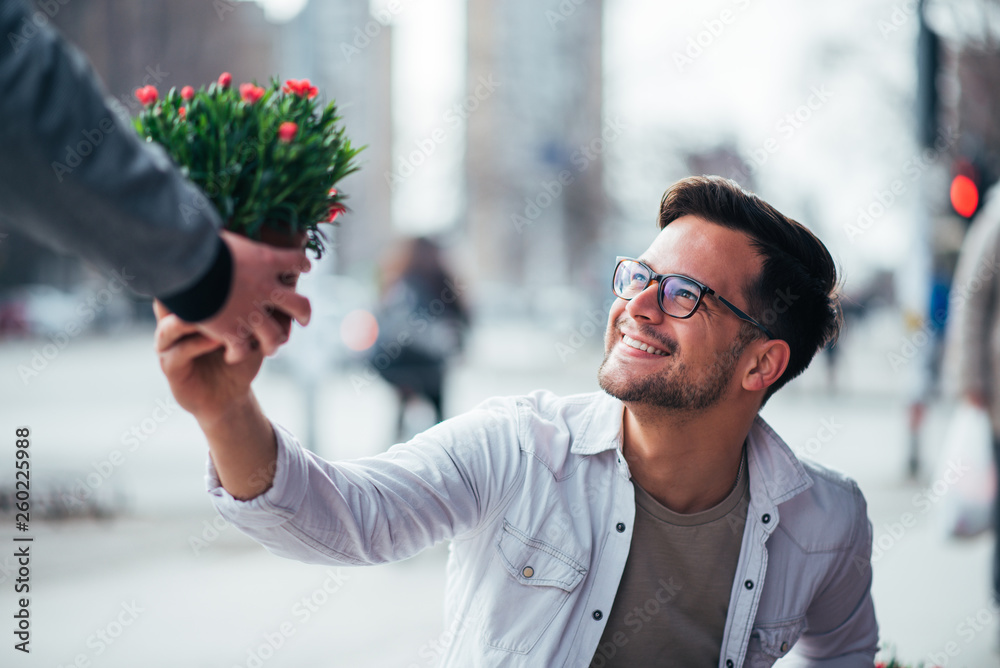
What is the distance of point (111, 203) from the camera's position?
133 cm

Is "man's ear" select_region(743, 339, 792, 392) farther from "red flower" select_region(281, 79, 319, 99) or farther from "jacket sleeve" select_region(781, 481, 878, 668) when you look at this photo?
"red flower" select_region(281, 79, 319, 99)

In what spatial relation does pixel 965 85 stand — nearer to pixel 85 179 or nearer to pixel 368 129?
pixel 85 179

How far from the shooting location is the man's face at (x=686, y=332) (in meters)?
2.29

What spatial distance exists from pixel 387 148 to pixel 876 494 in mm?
78010

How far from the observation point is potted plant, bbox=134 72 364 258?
1468mm

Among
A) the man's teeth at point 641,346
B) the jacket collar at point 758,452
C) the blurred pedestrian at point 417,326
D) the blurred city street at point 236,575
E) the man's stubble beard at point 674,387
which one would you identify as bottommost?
the blurred city street at point 236,575

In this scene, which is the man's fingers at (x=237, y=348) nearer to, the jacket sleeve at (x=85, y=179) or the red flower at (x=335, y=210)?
the jacket sleeve at (x=85, y=179)

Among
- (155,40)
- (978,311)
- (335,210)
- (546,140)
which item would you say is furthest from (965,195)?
(546,140)

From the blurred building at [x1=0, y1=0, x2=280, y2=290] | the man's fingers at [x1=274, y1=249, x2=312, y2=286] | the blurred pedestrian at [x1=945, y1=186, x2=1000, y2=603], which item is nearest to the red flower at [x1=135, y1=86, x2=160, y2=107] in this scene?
the man's fingers at [x1=274, y1=249, x2=312, y2=286]

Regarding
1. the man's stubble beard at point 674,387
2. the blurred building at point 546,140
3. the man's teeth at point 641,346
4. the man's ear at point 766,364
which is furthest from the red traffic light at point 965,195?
the blurred building at point 546,140

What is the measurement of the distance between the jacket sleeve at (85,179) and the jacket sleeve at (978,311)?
4.28 metres

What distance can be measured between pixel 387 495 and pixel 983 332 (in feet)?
12.7

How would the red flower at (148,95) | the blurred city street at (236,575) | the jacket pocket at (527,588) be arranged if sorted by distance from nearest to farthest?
the red flower at (148,95) → the jacket pocket at (527,588) → the blurred city street at (236,575)

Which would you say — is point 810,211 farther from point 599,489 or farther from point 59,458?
point 599,489
